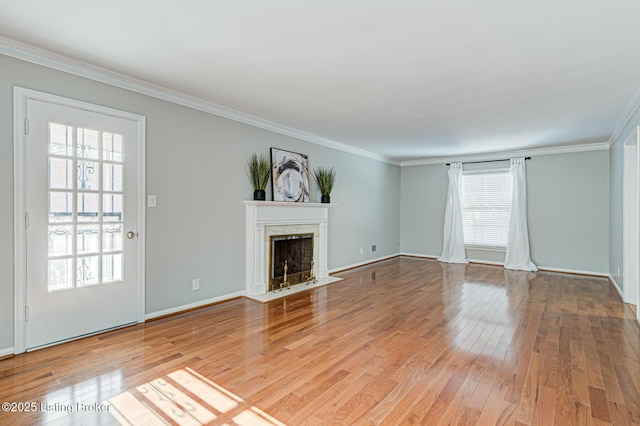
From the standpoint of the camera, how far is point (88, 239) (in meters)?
2.98

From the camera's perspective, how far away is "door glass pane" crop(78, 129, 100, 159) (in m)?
2.93

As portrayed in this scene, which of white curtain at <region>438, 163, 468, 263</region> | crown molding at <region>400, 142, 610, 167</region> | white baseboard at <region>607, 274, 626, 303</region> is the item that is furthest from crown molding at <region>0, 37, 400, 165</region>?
white baseboard at <region>607, 274, 626, 303</region>

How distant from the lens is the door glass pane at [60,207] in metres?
2.77

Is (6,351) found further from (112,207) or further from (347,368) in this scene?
(347,368)

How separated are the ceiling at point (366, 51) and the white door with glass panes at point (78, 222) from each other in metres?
0.62

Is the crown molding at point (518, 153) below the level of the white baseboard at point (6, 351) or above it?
above

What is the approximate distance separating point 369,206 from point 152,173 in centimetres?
458

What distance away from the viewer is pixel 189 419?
1.87 metres

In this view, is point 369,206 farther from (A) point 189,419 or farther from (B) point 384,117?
(A) point 189,419

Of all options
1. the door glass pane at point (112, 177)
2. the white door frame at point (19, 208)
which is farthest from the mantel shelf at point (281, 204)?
the white door frame at point (19, 208)

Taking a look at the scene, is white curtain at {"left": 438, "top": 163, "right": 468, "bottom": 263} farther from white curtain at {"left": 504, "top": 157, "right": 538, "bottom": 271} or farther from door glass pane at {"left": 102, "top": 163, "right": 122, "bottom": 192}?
door glass pane at {"left": 102, "top": 163, "right": 122, "bottom": 192}

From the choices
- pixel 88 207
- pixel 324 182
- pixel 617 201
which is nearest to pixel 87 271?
pixel 88 207

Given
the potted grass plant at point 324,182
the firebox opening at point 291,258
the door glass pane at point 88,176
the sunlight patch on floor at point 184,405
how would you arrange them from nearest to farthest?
the sunlight patch on floor at point 184,405
the door glass pane at point 88,176
the firebox opening at point 291,258
the potted grass plant at point 324,182

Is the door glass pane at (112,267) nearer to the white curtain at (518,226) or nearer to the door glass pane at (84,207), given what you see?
the door glass pane at (84,207)
